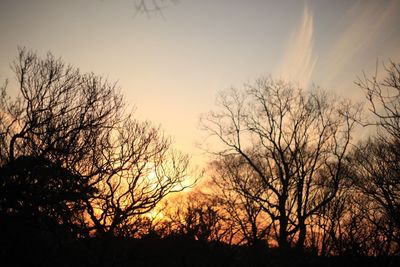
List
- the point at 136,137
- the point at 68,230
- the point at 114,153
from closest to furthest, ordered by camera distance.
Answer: the point at 68,230
the point at 114,153
the point at 136,137

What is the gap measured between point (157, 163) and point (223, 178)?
863 cm

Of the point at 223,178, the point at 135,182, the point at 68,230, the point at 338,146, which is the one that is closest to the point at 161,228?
the point at 223,178

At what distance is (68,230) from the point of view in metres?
7.82

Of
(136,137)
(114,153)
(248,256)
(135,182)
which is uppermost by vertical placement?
(136,137)

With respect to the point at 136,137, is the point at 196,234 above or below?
below

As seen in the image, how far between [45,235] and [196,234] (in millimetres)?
11633

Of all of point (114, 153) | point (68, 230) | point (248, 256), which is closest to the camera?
point (68, 230)

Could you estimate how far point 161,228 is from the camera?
808 inches

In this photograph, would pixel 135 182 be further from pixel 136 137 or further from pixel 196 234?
pixel 196 234

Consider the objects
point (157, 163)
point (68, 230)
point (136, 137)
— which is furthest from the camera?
point (157, 163)

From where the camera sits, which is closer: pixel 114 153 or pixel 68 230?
pixel 68 230

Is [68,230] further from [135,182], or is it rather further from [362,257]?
[362,257]

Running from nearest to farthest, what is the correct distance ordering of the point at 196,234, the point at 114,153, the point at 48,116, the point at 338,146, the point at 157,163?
1. the point at 48,116
2. the point at 114,153
3. the point at 157,163
4. the point at 338,146
5. the point at 196,234

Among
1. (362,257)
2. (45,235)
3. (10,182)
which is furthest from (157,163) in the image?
(362,257)
